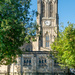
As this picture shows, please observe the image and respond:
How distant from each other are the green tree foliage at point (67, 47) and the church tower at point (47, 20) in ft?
125

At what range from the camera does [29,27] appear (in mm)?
19906

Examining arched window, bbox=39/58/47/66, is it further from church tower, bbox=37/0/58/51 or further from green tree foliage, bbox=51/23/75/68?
church tower, bbox=37/0/58/51

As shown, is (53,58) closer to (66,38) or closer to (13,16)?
(66,38)

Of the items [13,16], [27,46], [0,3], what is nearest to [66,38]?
[13,16]

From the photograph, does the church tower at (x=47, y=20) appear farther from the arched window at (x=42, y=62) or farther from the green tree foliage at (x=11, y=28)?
the green tree foliage at (x=11, y=28)

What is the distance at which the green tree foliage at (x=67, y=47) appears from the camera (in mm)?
20328

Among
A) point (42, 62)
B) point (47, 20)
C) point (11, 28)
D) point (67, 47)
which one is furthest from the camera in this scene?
point (47, 20)

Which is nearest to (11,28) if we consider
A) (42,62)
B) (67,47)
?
(67,47)

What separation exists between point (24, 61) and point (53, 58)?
4720 mm

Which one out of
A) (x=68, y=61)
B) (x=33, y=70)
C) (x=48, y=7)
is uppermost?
(x=48, y=7)

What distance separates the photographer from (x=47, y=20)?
6488cm

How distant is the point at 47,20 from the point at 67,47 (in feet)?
149

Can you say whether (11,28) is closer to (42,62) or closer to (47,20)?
(42,62)

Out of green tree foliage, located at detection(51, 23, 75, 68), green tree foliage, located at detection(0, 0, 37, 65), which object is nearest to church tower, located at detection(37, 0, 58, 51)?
green tree foliage, located at detection(51, 23, 75, 68)
